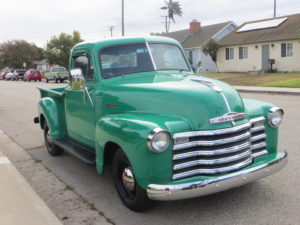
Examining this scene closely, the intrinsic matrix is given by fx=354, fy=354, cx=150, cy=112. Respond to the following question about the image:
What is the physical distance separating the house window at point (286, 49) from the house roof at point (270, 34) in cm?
69

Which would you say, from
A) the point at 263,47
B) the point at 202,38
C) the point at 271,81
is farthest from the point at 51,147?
the point at 202,38

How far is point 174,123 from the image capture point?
3631 mm

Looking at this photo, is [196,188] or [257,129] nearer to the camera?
[196,188]

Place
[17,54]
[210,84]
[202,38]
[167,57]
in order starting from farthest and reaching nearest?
[17,54], [202,38], [167,57], [210,84]

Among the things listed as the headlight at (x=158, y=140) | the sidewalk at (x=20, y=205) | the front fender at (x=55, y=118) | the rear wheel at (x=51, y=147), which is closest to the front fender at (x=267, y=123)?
the headlight at (x=158, y=140)

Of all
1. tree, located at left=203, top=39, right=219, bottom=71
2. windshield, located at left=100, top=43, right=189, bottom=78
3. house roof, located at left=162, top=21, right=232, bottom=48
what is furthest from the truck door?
house roof, located at left=162, top=21, right=232, bottom=48

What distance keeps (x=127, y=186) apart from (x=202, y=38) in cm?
3670

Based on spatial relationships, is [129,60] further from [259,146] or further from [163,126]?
[259,146]

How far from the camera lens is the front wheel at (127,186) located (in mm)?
3850

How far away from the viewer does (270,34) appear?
29672mm

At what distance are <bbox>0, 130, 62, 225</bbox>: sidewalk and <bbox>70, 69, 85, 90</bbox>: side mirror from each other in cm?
158

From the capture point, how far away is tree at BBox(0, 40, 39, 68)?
8212cm

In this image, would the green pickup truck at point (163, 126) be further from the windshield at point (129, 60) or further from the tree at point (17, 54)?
the tree at point (17, 54)

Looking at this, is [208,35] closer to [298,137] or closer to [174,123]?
[298,137]
